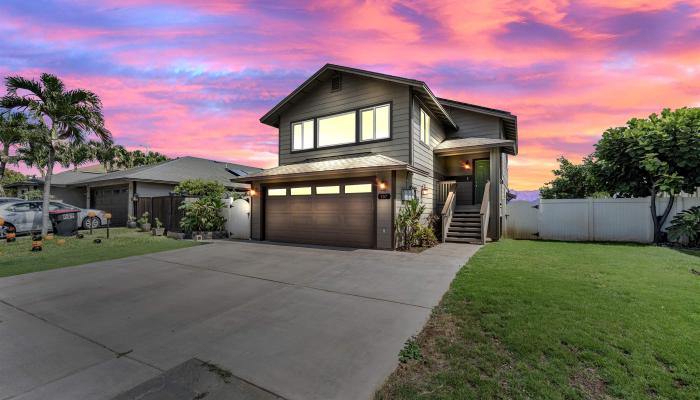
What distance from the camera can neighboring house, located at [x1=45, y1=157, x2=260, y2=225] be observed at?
17938 millimetres

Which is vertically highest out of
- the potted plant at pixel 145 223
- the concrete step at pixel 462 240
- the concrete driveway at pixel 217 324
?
the potted plant at pixel 145 223

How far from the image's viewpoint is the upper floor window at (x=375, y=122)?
422 inches

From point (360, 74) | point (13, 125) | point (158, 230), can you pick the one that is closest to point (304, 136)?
point (360, 74)

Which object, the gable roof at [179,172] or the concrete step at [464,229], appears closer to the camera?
the concrete step at [464,229]

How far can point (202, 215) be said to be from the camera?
1282 cm

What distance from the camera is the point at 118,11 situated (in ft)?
24.1

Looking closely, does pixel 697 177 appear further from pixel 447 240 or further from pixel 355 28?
pixel 355 28

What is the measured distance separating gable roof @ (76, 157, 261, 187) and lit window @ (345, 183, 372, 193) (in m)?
12.7

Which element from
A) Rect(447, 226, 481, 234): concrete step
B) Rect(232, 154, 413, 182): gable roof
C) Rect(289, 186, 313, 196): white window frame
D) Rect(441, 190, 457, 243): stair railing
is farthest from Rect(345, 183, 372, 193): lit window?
Rect(447, 226, 481, 234): concrete step

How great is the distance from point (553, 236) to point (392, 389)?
12.3m

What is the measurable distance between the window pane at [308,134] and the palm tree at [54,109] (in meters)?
9.29

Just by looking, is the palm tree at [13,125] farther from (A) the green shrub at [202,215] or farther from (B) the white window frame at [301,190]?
(B) the white window frame at [301,190]

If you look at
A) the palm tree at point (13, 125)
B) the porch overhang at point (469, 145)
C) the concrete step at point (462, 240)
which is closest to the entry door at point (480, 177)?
the porch overhang at point (469, 145)

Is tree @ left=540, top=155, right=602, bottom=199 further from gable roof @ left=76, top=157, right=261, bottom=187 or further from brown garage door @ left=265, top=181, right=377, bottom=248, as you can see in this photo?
gable roof @ left=76, top=157, right=261, bottom=187
